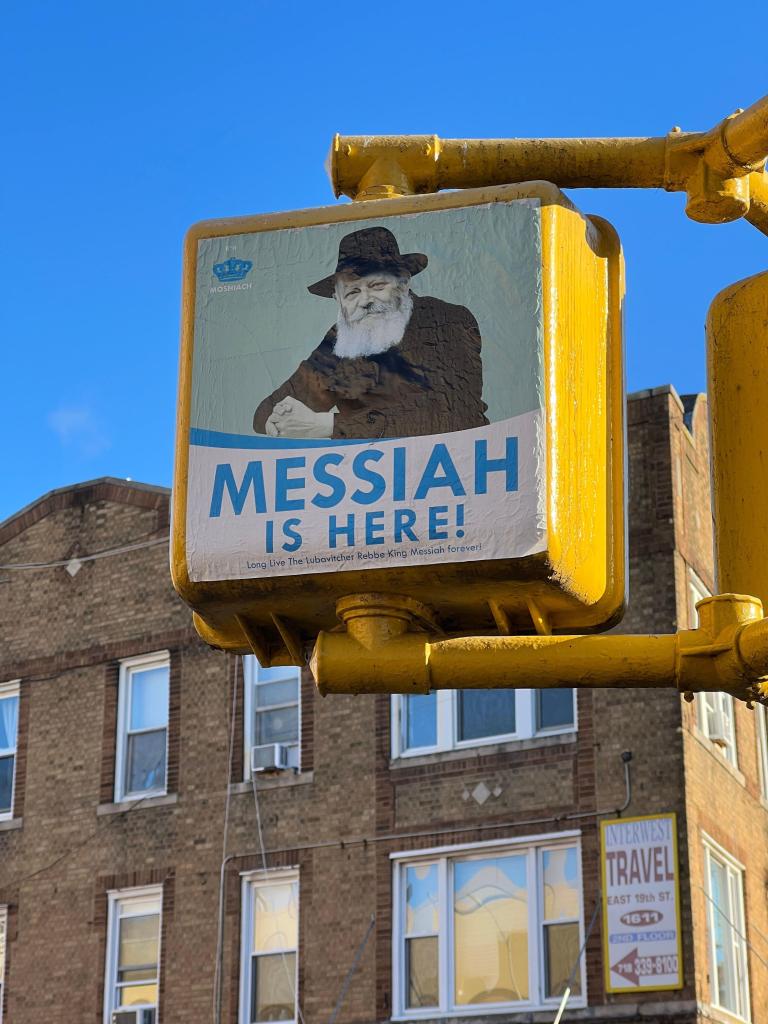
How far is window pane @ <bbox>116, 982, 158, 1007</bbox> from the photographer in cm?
2162

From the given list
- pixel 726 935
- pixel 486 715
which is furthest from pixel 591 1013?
pixel 486 715

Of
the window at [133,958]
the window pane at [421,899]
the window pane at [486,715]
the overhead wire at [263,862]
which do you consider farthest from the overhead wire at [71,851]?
the window pane at [486,715]

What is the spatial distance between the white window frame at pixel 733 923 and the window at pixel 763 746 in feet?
6.59

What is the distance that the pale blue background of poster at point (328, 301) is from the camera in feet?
9.60

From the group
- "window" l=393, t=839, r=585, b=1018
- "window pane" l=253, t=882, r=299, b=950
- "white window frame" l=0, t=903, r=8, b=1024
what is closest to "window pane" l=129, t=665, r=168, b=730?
"window pane" l=253, t=882, r=299, b=950

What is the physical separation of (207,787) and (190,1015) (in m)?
2.78

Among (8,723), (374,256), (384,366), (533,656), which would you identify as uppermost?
(8,723)

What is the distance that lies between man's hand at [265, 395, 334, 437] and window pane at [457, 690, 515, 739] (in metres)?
17.6

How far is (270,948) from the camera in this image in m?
20.9

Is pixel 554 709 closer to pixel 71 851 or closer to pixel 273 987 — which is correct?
pixel 273 987

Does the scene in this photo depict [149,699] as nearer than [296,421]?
No

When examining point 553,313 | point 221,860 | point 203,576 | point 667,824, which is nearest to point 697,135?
point 553,313

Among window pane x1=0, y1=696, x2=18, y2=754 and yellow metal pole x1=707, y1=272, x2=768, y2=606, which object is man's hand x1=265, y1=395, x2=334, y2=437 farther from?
window pane x1=0, y1=696, x2=18, y2=754

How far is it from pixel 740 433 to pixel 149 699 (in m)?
20.4
